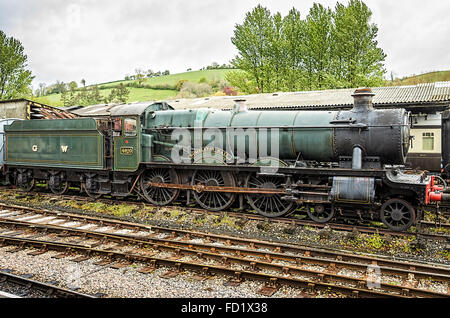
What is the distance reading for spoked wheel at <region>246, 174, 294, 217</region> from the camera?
9773mm

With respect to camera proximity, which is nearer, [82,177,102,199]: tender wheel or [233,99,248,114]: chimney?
[233,99,248,114]: chimney

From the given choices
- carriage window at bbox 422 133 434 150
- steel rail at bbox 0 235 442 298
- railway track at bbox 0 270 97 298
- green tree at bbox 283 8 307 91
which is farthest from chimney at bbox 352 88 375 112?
green tree at bbox 283 8 307 91

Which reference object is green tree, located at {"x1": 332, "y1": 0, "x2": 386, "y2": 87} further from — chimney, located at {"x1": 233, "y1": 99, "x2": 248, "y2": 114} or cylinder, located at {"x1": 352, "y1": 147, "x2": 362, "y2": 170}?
cylinder, located at {"x1": 352, "y1": 147, "x2": 362, "y2": 170}

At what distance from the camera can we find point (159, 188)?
38.8 feet

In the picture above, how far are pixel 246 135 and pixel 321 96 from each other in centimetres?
1040

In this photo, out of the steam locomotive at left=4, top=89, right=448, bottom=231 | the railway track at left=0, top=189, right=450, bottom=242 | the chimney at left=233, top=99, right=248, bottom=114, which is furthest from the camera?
the chimney at left=233, top=99, right=248, bottom=114

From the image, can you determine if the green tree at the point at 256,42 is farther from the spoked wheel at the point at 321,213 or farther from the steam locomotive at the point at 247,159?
the spoked wheel at the point at 321,213

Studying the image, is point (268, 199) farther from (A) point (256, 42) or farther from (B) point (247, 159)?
(A) point (256, 42)

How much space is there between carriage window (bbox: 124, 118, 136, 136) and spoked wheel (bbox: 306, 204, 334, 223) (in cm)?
618

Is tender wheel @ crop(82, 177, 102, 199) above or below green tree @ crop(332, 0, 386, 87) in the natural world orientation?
below

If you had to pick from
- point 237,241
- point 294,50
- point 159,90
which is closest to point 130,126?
point 237,241

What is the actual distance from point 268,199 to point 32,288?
20.7 feet

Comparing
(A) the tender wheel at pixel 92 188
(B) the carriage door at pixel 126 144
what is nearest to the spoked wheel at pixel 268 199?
(B) the carriage door at pixel 126 144
